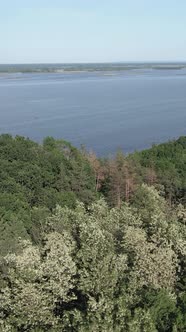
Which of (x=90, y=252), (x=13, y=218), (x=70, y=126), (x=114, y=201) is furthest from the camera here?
(x=70, y=126)

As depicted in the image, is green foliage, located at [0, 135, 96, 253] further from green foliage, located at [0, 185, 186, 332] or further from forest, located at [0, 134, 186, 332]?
green foliage, located at [0, 185, 186, 332]

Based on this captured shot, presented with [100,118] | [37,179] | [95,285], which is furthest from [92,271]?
[100,118]

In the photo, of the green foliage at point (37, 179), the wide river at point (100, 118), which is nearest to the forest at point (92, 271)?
the green foliage at point (37, 179)

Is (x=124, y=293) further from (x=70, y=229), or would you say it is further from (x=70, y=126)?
(x=70, y=126)

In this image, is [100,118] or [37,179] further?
[100,118]

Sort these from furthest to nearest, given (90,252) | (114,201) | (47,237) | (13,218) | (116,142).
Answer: (116,142) → (114,201) → (13,218) → (47,237) → (90,252)

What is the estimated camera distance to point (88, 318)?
705 inches

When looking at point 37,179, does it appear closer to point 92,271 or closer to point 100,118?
point 92,271

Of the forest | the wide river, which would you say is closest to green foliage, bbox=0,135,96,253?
the forest

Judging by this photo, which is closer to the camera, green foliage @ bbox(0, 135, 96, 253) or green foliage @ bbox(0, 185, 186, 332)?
green foliage @ bbox(0, 185, 186, 332)

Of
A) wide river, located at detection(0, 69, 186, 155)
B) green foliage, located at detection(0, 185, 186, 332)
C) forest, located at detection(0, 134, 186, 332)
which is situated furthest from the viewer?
wide river, located at detection(0, 69, 186, 155)

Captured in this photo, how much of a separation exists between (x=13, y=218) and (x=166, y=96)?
408 ft

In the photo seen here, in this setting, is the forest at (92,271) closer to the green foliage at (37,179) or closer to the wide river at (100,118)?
the green foliage at (37,179)

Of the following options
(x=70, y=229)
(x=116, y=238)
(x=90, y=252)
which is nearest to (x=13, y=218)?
(x=70, y=229)
